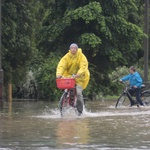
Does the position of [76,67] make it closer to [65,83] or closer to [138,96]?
[65,83]

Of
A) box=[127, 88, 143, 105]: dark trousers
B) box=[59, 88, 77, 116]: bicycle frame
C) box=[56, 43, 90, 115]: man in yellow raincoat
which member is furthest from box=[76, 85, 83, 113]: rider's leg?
box=[127, 88, 143, 105]: dark trousers

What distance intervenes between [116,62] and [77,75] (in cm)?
1501

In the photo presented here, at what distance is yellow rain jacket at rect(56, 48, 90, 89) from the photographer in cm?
1645

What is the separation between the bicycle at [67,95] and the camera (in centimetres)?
1595

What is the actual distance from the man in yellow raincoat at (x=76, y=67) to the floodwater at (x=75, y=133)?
675 mm

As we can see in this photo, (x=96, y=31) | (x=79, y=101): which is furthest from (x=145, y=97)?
(x=79, y=101)

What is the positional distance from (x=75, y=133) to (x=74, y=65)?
16.8 feet

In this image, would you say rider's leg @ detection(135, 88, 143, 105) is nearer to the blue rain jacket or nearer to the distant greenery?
the blue rain jacket

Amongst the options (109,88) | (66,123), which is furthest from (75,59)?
(109,88)

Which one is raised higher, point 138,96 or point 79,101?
point 79,101

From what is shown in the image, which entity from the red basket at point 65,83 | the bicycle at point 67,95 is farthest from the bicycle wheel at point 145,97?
the red basket at point 65,83

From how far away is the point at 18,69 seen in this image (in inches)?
1152

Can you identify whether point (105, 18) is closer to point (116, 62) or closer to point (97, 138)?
point (116, 62)

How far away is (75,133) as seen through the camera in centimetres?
1177
